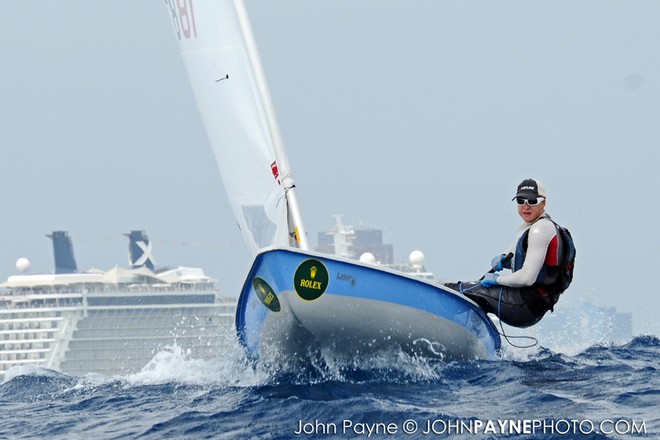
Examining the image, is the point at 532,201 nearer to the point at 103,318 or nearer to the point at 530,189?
the point at 530,189

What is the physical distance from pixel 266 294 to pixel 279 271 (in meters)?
0.31

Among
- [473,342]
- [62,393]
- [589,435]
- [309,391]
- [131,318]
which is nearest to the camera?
[589,435]

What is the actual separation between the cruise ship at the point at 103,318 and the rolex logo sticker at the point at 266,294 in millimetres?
49415

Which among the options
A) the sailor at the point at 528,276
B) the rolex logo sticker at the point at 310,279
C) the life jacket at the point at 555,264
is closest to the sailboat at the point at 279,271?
the rolex logo sticker at the point at 310,279

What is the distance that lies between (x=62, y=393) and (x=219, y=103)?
9.59ft

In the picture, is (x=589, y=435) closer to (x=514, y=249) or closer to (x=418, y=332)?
(x=418, y=332)

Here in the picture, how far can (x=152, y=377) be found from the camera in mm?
10453

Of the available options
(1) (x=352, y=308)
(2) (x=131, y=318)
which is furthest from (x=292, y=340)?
(2) (x=131, y=318)

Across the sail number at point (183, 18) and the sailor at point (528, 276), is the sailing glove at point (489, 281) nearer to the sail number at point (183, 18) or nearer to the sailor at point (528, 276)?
the sailor at point (528, 276)

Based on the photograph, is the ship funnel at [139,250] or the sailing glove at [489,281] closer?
the sailing glove at [489,281]

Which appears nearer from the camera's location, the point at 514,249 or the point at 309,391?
the point at 309,391

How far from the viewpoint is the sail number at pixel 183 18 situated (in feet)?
35.3

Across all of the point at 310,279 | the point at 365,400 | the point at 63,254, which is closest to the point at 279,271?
the point at 310,279

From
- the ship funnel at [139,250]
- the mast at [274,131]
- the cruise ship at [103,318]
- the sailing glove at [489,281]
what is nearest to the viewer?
the sailing glove at [489,281]
